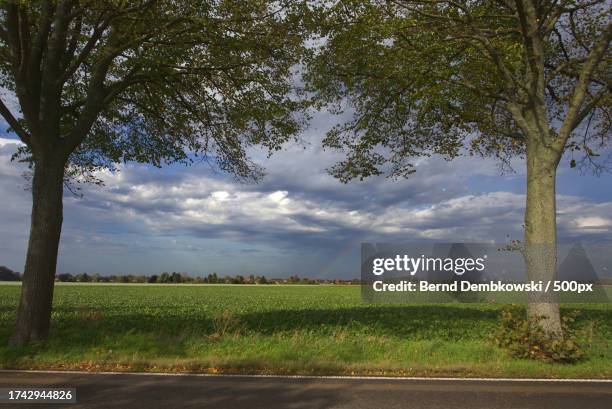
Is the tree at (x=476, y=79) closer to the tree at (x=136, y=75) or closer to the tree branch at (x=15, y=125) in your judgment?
the tree at (x=136, y=75)

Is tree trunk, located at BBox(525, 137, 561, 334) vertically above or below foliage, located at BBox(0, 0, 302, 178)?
below

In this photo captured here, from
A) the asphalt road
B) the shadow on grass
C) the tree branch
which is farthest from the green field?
the tree branch

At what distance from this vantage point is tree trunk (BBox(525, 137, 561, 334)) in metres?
12.5

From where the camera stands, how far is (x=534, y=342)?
11789 millimetres

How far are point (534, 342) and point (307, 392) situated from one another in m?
6.33

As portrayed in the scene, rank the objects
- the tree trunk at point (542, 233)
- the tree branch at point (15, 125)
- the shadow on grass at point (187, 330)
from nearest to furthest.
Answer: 1. the shadow on grass at point (187, 330)
2. the tree trunk at point (542, 233)
3. the tree branch at point (15, 125)

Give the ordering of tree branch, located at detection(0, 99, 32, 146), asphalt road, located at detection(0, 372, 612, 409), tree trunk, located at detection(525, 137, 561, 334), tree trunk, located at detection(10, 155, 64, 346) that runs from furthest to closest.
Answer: tree branch, located at detection(0, 99, 32, 146) → tree trunk, located at detection(10, 155, 64, 346) → tree trunk, located at detection(525, 137, 561, 334) → asphalt road, located at detection(0, 372, 612, 409)

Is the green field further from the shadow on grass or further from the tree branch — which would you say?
the tree branch

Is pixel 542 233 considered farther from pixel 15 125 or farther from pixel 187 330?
pixel 15 125

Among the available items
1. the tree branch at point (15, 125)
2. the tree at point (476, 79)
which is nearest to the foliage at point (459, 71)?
the tree at point (476, 79)

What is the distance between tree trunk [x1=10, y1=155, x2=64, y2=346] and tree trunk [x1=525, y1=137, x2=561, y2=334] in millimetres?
12326

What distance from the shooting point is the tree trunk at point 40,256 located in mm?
12617

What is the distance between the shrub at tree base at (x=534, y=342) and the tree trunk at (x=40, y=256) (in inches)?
455

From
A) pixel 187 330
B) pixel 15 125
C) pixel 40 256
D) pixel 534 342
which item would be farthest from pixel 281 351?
pixel 15 125
